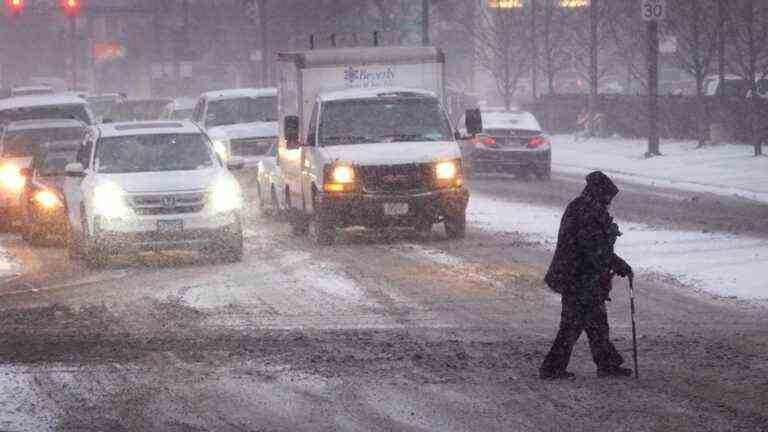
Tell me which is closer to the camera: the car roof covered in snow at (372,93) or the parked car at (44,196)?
the car roof covered in snow at (372,93)

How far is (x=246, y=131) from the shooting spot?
32750 mm

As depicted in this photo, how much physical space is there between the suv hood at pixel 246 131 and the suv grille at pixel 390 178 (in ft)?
37.2

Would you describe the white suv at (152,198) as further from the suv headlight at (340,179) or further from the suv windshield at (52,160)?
the suv windshield at (52,160)

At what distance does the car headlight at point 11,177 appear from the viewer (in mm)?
25859

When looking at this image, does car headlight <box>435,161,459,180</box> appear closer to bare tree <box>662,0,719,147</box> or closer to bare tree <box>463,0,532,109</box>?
bare tree <box>662,0,719,147</box>

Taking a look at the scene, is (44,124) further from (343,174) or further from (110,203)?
(110,203)

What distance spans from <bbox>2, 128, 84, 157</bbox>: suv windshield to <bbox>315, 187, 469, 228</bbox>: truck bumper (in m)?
6.59

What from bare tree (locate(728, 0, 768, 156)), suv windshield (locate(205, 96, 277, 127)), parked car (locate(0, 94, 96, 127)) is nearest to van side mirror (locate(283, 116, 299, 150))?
parked car (locate(0, 94, 96, 127))

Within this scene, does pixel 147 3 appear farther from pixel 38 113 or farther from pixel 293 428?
pixel 293 428

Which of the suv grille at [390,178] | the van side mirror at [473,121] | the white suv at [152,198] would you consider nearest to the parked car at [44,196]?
the white suv at [152,198]

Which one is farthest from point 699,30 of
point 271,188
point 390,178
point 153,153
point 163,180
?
point 163,180

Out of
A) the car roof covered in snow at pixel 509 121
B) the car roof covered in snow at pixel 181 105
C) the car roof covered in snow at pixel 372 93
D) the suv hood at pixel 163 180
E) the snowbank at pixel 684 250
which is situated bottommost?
the snowbank at pixel 684 250

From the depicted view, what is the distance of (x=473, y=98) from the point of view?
6262 cm

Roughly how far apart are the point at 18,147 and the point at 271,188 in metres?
4.22
